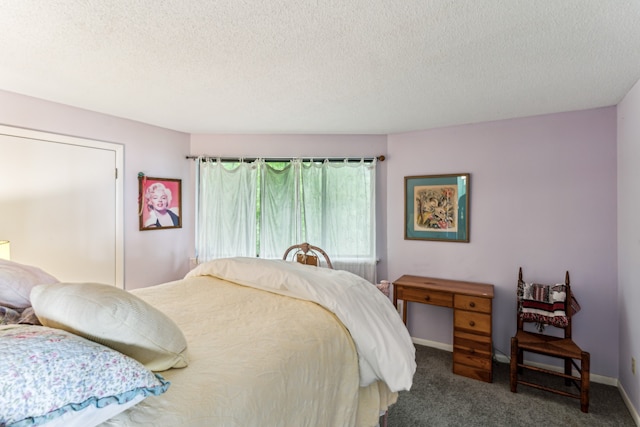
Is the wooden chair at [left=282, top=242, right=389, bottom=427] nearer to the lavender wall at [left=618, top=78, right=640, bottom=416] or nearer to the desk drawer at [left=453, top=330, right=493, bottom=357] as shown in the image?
the desk drawer at [left=453, top=330, right=493, bottom=357]

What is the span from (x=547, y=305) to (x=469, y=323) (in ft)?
2.09

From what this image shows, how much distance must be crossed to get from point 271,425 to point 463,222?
9.09ft

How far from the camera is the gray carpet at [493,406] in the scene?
2.21 m

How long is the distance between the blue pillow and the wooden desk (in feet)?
8.51

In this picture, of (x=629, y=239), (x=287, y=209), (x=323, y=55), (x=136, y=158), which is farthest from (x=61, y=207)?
(x=629, y=239)

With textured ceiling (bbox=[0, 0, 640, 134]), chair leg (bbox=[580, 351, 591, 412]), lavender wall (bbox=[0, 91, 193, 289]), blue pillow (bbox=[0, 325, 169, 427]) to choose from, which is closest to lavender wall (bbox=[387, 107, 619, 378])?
textured ceiling (bbox=[0, 0, 640, 134])

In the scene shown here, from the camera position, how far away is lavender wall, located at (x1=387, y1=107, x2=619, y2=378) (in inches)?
107

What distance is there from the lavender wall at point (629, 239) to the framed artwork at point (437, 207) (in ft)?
3.78

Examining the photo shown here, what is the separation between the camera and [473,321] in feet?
9.19

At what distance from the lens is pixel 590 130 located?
2.78m

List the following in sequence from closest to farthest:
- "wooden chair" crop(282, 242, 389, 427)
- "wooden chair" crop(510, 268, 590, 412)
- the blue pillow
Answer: the blue pillow < "wooden chair" crop(510, 268, 590, 412) < "wooden chair" crop(282, 242, 389, 427)

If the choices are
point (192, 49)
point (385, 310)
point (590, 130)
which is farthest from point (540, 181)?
point (192, 49)

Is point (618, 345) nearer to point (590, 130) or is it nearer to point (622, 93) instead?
point (590, 130)

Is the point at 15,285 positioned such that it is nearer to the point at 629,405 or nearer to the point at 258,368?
the point at 258,368
